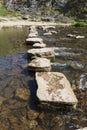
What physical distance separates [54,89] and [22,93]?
162 cm

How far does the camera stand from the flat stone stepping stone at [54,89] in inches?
434

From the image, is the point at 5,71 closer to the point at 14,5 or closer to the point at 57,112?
the point at 57,112

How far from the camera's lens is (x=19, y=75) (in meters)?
15.5

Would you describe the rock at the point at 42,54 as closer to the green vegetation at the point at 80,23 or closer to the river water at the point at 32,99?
the river water at the point at 32,99

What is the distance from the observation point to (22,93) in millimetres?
12758

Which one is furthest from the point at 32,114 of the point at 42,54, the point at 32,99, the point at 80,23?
the point at 80,23

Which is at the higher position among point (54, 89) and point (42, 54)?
point (54, 89)

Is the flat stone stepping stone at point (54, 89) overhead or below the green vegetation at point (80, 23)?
overhead

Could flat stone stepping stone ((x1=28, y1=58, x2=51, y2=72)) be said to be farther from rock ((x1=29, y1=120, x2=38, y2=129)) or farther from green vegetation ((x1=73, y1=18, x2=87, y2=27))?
green vegetation ((x1=73, y1=18, x2=87, y2=27))

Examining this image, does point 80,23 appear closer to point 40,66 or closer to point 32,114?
point 40,66

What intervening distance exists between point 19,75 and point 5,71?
1.13m

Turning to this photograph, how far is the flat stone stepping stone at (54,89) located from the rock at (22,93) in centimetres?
69

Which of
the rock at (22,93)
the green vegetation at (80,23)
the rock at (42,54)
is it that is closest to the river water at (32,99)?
the rock at (22,93)

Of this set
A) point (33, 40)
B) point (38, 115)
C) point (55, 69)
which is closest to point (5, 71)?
point (55, 69)
